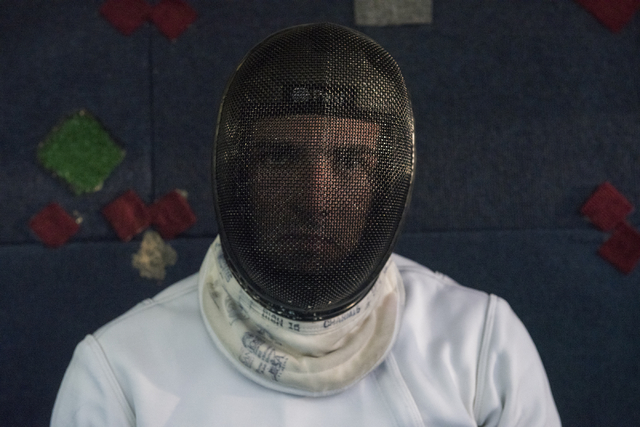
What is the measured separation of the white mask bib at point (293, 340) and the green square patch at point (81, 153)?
592 mm


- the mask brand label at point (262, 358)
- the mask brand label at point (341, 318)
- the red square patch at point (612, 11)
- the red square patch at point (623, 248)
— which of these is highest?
the red square patch at point (612, 11)

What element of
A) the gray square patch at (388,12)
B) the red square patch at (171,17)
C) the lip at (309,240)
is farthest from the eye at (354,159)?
the red square patch at (171,17)

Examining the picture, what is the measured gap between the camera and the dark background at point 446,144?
1318 mm

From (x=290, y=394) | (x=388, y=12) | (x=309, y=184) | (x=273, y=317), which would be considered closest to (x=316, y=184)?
(x=309, y=184)

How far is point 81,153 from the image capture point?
136cm

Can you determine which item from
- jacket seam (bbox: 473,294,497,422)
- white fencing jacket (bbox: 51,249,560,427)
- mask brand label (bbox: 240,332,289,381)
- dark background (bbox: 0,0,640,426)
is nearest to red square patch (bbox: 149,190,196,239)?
dark background (bbox: 0,0,640,426)

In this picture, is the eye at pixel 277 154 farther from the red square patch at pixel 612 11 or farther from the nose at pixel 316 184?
the red square patch at pixel 612 11

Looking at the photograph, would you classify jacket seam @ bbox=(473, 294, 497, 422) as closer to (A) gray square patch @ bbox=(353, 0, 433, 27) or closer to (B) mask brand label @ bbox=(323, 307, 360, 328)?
(B) mask brand label @ bbox=(323, 307, 360, 328)

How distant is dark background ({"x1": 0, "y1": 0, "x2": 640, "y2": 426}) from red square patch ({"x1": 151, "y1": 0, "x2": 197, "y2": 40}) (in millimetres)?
19

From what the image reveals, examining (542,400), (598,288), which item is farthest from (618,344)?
(542,400)

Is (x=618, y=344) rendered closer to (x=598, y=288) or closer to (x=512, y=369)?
(x=598, y=288)

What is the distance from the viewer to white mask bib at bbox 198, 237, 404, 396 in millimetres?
872

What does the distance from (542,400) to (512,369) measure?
0.27ft

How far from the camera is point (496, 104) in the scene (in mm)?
1375
